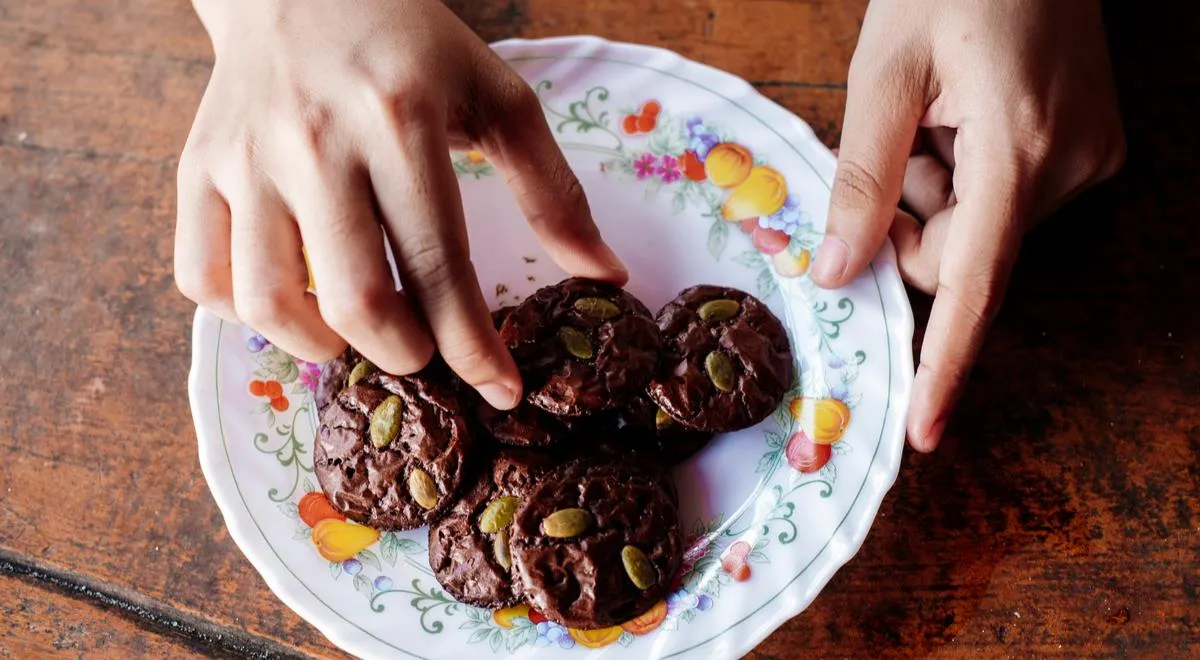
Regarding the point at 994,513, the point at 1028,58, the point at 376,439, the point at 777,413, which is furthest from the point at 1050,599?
the point at 376,439

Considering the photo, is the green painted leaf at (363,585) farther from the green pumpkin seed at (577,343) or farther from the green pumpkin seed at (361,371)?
the green pumpkin seed at (577,343)

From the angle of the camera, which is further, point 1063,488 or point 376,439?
point 1063,488

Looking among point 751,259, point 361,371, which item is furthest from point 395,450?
point 751,259

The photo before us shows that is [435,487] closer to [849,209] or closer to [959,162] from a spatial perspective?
[849,209]

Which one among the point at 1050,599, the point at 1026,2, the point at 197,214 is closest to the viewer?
the point at 197,214

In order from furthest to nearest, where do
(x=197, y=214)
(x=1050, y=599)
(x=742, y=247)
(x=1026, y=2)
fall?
(x=742, y=247) < (x=1050, y=599) < (x=1026, y=2) < (x=197, y=214)

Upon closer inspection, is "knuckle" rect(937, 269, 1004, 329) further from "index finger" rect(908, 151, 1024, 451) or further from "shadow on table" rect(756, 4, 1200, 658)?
"shadow on table" rect(756, 4, 1200, 658)

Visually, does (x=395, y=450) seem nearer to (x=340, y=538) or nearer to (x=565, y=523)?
(x=340, y=538)

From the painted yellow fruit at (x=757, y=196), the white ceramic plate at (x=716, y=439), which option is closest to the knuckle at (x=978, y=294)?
the white ceramic plate at (x=716, y=439)
